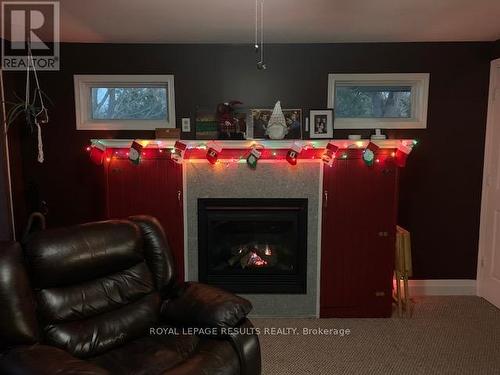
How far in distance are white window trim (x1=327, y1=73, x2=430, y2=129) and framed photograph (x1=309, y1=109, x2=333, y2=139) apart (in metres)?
0.10

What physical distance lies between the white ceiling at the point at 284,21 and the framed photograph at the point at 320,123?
0.65m

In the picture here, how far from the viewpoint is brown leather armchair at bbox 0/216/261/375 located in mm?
1790

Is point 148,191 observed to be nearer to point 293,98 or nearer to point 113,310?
point 113,310

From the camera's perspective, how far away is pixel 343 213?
327cm

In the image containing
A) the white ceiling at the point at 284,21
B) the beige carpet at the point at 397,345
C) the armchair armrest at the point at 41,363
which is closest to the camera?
the armchair armrest at the point at 41,363

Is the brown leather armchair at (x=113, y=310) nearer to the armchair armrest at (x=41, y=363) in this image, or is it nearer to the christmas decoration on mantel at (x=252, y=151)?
the armchair armrest at (x=41, y=363)

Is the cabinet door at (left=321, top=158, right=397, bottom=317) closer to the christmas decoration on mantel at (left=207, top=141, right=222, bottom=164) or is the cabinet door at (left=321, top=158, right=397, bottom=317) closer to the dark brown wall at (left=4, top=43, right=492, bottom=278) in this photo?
the dark brown wall at (left=4, top=43, right=492, bottom=278)

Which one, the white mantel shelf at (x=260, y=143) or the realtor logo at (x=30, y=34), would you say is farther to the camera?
the white mantel shelf at (x=260, y=143)

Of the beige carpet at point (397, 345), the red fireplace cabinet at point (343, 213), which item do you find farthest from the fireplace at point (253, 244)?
the beige carpet at point (397, 345)

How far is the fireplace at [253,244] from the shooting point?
3.29 m

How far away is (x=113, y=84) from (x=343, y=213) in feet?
8.16

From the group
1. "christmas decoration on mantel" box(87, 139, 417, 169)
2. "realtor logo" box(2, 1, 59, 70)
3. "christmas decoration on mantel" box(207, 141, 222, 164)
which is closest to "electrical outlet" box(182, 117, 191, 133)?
"christmas decoration on mantel" box(87, 139, 417, 169)

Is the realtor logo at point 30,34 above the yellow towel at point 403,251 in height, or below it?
above

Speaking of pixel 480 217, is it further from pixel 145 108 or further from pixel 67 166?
pixel 67 166
